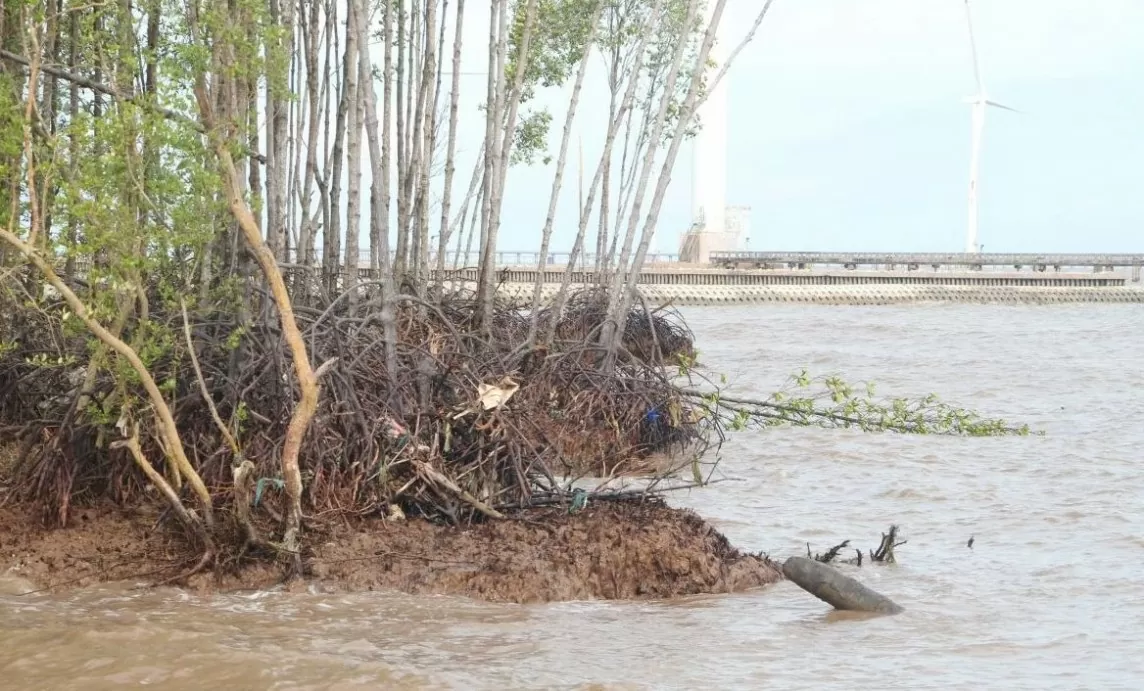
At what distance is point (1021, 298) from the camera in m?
51.6

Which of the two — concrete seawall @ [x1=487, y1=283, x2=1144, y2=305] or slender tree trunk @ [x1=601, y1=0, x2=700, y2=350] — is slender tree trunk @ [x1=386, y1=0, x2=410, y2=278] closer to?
slender tree trunk @ [x1=601, y1=0, x2=700, y2=350]

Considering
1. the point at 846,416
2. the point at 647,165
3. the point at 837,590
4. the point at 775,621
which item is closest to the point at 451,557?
the point at 775,621

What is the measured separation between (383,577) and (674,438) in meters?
5.27

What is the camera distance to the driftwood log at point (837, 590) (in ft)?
23.9

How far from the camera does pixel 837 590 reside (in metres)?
7.28

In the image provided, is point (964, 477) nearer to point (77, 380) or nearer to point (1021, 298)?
point (77, 380)

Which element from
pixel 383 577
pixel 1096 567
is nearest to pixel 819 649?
pixel 383 577

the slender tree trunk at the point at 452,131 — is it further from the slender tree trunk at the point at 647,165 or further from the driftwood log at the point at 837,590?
the driftwood log at the point at 837,590

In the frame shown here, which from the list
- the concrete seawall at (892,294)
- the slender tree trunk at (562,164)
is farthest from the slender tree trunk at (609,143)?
the concrete seawall at (892,294)

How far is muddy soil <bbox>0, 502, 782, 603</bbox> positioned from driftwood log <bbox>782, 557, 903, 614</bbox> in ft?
1.74

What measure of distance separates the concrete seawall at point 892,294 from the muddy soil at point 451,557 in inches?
1396

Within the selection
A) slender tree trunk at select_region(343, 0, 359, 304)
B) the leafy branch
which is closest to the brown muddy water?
the leafy branch

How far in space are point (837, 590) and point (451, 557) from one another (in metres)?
1.97

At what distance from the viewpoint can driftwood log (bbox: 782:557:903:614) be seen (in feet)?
23.9
